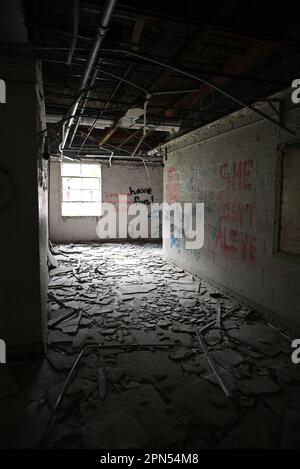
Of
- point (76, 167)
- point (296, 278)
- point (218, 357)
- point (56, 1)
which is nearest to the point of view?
point (56, 1)

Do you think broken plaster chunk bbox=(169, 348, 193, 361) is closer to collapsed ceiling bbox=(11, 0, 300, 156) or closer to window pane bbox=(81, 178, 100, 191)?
collapsed ceiling bbox=(11, 0, 300, 156)

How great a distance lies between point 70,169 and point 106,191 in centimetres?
152

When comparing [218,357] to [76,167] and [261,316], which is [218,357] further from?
[76,167]

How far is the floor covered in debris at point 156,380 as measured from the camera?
2.20 m

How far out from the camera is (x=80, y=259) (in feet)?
26.7

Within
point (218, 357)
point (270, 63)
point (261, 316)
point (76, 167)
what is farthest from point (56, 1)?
Answer: point (76, 167)

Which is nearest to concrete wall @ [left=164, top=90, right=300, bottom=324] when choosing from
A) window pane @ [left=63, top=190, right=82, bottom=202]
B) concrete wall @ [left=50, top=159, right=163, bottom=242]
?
concrete wall @ [left=50, top=159, right=163, bottom=242]

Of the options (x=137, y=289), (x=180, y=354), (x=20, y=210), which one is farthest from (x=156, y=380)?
(x=137, y=289)

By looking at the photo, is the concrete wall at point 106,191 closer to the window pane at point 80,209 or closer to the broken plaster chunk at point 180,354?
the window pane at point 80,209

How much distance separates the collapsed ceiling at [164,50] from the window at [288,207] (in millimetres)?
925

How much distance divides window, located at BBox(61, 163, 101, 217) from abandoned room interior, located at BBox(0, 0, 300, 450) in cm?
459

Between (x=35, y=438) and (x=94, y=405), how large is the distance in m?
0.50

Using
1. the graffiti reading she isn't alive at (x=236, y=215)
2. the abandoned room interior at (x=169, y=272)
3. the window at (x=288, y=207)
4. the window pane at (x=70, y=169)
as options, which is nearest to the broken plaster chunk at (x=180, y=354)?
the abandoned room interior at (x=169, y=272)
